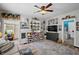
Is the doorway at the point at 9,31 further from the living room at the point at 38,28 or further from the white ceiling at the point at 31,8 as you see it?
the white ceiling at the point at 31,8

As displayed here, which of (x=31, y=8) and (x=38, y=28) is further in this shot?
(x=38, y=28)

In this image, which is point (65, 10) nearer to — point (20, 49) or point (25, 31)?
point (25, 31)

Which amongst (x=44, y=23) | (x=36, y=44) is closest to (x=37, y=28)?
(x=44, y=23)

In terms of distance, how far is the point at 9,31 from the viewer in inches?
79.2

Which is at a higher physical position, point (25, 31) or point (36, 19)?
point (36, 19)

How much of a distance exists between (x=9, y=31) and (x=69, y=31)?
3.79 ft

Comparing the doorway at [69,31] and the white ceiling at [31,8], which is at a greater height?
the white ceiling at [31,8]

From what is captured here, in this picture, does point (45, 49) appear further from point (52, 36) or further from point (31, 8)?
point (31, 8)

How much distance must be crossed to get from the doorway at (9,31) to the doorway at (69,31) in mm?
1005

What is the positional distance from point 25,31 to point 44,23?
1.33 feet

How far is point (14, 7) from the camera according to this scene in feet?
6.45

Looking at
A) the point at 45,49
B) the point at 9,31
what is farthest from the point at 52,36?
the point at 9,31

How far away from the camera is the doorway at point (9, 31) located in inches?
78.2

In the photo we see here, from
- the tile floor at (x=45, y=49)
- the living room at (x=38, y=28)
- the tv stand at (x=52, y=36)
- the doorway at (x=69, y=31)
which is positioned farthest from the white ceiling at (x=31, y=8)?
the tile floor at (x=45, y=49)
